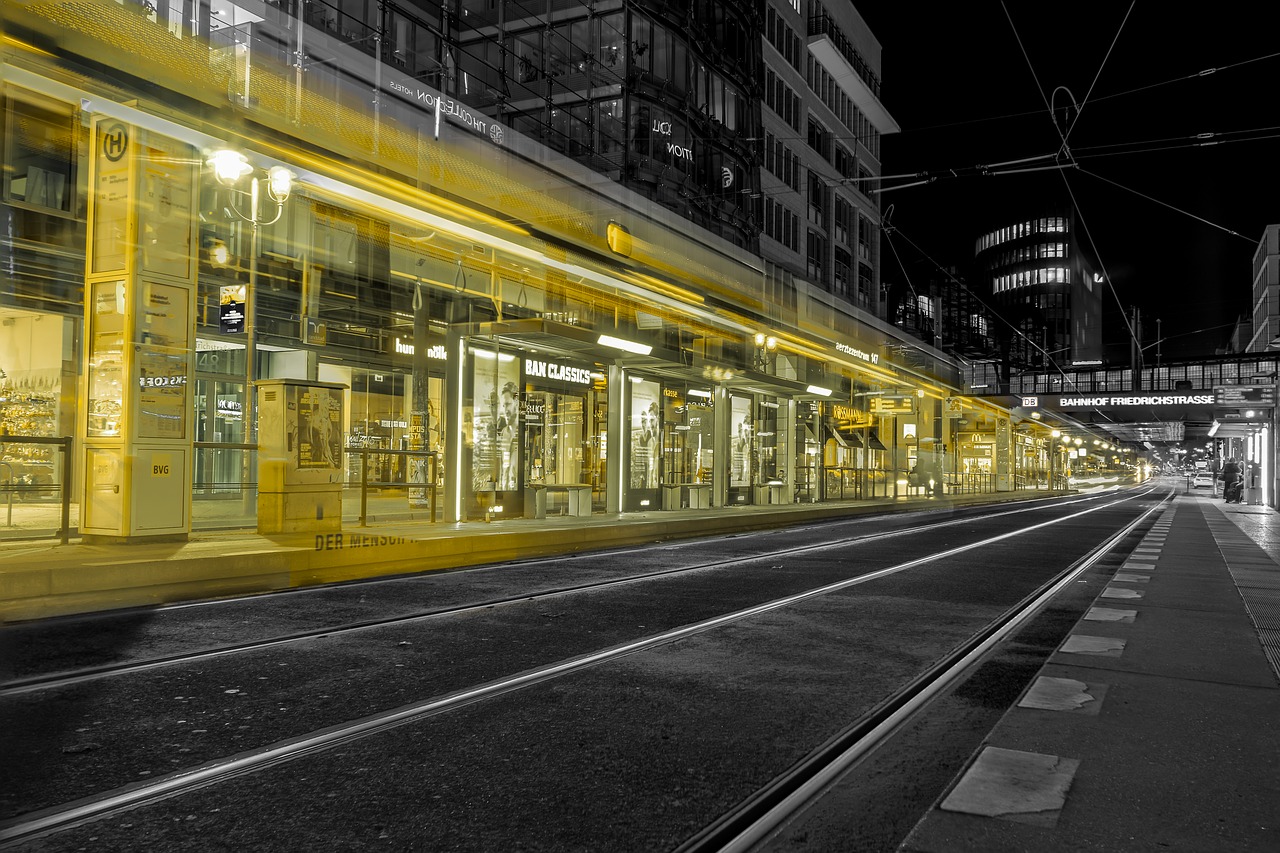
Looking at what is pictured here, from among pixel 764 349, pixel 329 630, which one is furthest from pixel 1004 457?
pixel 329 630

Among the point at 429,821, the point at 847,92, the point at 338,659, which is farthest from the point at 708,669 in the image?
the point at 847,92

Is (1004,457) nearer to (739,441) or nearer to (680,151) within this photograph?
(680,151)

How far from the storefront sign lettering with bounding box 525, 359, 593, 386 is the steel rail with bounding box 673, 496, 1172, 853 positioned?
44.6ft

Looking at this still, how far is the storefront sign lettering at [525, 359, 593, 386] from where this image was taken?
65.8ft

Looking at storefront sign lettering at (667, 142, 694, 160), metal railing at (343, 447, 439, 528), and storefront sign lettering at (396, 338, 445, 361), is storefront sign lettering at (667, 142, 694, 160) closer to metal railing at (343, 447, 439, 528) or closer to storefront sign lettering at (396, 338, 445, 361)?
storefront sign lettering at (396, 338, 445, 361)

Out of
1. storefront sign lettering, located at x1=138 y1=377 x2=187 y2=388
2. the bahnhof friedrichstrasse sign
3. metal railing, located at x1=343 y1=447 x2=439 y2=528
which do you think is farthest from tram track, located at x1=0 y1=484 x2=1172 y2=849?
the bahnhof friedrichstrasse sign

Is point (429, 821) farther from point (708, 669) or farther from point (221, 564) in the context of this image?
point (221, 564)

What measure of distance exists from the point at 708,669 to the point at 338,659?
240cm

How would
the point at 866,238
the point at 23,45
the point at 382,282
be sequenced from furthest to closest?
the point at 866,238, the point at 382,282, the point at 23,45

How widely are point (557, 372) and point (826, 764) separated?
1713 cm

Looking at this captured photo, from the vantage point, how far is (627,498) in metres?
23.4

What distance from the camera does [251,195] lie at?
46.3ft

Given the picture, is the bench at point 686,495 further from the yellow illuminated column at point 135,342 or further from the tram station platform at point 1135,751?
the tram station platform at point 1135,751

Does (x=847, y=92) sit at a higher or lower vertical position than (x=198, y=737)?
higher
